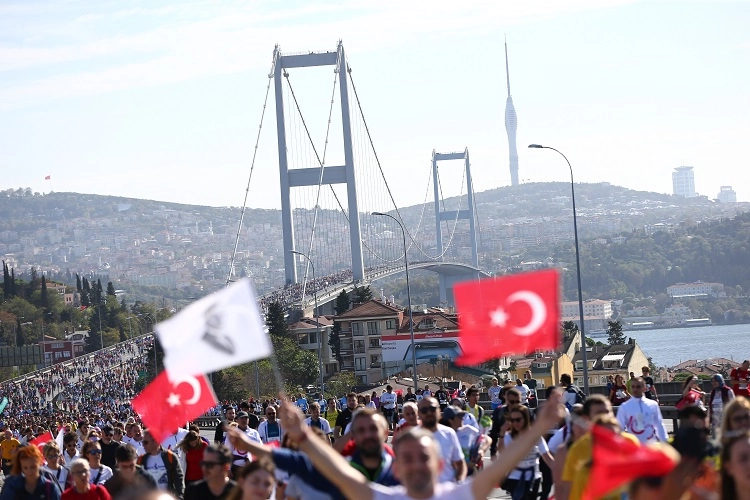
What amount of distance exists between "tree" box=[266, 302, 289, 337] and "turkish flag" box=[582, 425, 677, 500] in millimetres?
72173

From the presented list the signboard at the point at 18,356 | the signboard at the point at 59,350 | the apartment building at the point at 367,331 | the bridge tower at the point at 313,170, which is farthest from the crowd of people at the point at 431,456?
the signboard at the point at 59,350

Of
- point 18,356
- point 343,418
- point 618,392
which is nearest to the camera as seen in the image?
point 343,418

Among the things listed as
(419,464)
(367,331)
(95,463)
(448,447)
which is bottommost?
(367,331)

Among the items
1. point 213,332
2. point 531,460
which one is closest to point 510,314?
point 213,332

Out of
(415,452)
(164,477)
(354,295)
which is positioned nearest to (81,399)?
(354,295)

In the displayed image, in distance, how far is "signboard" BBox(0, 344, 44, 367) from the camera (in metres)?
120

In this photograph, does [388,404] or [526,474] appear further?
[388,404]

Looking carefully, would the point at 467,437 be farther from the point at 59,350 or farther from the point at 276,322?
the point at 59,350

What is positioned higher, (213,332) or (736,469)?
(213,332)

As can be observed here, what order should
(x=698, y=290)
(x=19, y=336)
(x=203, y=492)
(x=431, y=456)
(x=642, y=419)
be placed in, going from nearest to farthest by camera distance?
1. (x=431, y=456)
2. (x=203, y=492)
3. (x=642, y=419)
4. (x=19, y=336)
5. (x=698, y=290)

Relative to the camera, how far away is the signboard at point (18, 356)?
120m

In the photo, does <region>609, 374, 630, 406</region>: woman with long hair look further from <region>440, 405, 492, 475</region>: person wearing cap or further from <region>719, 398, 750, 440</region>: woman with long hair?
<region>719, 398, 750, 440</region>: woman with long hair

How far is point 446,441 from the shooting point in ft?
27.2

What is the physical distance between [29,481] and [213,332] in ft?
10.7
